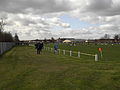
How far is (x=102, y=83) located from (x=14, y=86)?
3787 millimetres

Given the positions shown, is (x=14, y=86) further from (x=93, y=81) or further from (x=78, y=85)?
(x=93, y=81)

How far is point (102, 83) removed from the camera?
8.74 metres

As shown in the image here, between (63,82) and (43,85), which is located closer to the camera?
(43,85)

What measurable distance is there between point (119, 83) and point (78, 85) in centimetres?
185

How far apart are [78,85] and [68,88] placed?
0.65 metres

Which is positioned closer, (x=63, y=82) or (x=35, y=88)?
(x=35, y=88)

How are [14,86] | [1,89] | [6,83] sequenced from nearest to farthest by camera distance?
[1,89] → [14,86] → [6,83]

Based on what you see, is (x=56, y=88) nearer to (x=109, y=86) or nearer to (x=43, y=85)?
(x=43, y=85)

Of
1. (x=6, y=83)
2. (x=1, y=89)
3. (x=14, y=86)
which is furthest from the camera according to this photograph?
(x=6, y=83)

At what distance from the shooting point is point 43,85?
332 inches

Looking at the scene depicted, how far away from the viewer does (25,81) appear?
925 centimetres

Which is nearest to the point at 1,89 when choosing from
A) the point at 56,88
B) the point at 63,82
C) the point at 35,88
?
the point at 35,88

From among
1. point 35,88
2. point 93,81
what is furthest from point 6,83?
point 93,81

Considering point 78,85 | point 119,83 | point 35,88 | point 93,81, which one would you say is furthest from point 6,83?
point 119,83
